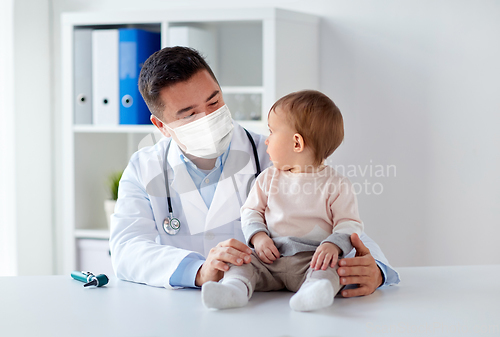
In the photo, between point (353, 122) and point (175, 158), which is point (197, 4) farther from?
point (175, 158)

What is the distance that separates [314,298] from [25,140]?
7.37 ft

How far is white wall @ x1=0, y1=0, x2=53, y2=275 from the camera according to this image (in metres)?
2.32

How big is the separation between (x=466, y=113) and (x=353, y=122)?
0.52 m

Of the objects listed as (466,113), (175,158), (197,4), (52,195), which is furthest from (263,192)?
(52,195)

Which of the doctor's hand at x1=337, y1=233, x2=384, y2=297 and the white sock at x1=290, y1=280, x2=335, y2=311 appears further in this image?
the doctor's hand at x1=337, y1=233, x2=384, y2=297

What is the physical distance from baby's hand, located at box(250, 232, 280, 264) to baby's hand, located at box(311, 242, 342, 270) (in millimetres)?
86

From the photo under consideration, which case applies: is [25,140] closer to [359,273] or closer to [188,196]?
[188,196]

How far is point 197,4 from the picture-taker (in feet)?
7.87

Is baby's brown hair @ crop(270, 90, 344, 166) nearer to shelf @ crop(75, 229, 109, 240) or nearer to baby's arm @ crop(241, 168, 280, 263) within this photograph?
baby's arm @ crop(241, 168, 280, 263)

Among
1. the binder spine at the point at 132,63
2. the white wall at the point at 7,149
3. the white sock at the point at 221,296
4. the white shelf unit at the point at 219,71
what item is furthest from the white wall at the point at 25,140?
the white sock at the point at 221,296

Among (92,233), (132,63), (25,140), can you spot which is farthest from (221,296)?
(25,140)

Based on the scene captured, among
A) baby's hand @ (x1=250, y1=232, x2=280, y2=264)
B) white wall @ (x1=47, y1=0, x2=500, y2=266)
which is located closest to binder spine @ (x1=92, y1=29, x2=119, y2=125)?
white wall @ (x1=47, y1=0, x2=500, y2=266)

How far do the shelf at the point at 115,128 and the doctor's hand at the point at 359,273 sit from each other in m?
1.44

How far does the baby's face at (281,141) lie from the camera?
→ 0.97m
